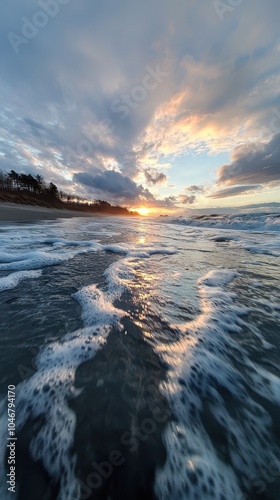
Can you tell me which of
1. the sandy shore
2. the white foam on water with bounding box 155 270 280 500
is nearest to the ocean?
the white foam on water with bounding box 155 270 280 500

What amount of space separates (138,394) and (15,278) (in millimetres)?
2910

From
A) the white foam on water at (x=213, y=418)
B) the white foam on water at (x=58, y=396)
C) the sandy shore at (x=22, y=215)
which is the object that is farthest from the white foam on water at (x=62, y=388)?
the sandy shore at (x=22, y=215)

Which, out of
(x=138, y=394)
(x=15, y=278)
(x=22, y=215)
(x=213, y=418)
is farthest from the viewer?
(x=22, y=215)

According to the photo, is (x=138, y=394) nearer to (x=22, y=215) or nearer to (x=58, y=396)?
(x=58, y=396)

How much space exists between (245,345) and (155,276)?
75.9 inches

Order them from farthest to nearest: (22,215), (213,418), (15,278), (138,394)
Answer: (22,215)
(15,278)
(138,394)
(213,418)

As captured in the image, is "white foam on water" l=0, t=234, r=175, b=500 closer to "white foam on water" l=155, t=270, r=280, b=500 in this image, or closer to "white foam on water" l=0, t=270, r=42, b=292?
"white foam on water" l=155, t=270, r=280, b=500

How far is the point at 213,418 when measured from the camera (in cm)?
120

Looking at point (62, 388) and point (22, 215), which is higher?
point (62, 388)

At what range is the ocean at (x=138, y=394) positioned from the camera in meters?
0.94

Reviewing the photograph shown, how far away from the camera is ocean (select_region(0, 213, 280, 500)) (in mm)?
943

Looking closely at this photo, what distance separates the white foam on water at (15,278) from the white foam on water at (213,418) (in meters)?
2.62

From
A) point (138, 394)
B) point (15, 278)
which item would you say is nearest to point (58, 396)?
point (138, 394)

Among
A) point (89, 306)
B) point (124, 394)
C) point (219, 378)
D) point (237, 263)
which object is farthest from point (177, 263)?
point (124, 394)
